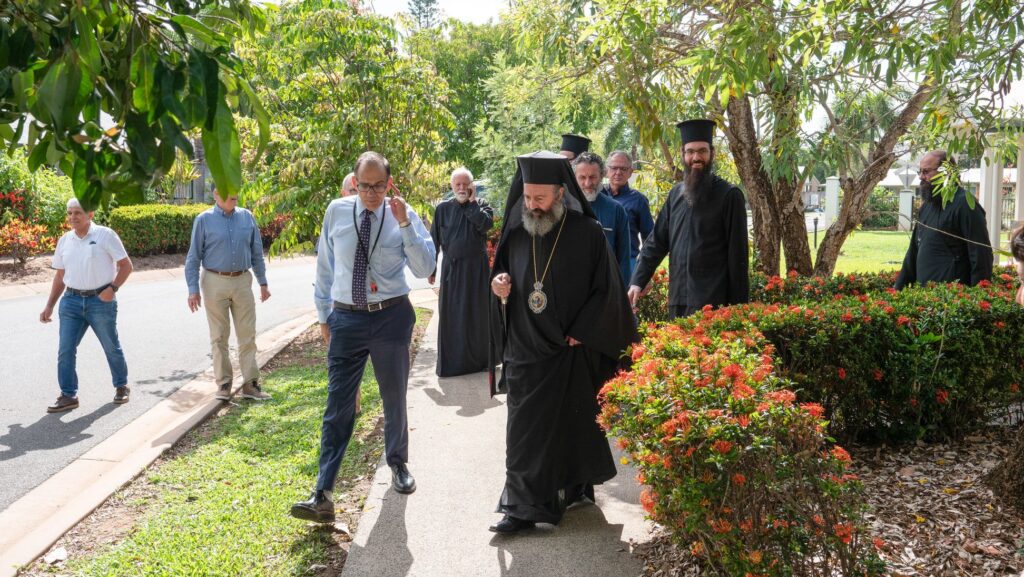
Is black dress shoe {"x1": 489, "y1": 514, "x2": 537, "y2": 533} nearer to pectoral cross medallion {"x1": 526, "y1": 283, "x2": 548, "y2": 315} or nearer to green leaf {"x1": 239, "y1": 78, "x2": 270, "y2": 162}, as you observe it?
pectoral cross medallion {"x1": 526, "y1": 283, "x2": 548, "y2": 315}

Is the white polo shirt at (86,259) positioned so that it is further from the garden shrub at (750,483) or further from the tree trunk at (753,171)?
the garden shrub at (750,483)

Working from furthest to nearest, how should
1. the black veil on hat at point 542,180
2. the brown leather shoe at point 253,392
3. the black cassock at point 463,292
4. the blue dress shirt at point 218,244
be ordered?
the black cassock at point 463,292 → the brown leather shoe at point 253,392 → the blue dress shirt at point 218,244 → the black veil on hat at point 542,180

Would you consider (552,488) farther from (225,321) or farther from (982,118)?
(225,321)

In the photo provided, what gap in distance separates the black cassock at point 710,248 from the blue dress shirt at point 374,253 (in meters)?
1.87

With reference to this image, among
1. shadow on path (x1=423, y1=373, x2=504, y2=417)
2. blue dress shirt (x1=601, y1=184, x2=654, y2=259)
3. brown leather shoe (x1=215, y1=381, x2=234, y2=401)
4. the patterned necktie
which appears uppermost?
blue dress shirt (x1=601, y1=184, x2=654, y2=259)

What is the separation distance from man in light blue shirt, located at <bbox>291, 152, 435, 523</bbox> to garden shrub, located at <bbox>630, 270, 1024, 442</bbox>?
171cm

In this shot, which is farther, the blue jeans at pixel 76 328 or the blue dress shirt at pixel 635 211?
the blue dress shirt at pixel 635 211

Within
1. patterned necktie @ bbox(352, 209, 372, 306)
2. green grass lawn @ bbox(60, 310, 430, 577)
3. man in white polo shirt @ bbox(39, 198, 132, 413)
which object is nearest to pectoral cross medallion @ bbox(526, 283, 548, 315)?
patterned necktie @ bbox(352, 209, 372, 306)

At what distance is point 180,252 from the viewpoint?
25125mm

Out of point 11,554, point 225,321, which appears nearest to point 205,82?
point 11,554

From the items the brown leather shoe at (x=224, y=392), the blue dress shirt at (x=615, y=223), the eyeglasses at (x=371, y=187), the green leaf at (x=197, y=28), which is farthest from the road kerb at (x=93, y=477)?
the blue dress shirt at (x=615, y=223)

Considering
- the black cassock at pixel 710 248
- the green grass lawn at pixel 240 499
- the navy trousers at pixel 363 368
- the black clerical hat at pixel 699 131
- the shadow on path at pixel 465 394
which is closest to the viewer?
the green grass lawn at pixel 240 499

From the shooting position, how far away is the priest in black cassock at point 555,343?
4680mm

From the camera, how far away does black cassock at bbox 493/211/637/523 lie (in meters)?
4.68
